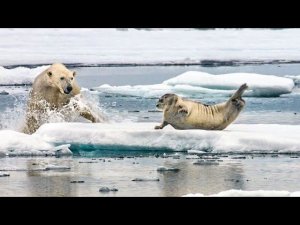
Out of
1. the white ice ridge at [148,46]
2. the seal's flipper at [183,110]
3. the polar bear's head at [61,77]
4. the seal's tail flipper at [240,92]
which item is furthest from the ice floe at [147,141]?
the white ice ridge at [148,46]

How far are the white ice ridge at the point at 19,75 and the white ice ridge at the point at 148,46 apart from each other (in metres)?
0.09

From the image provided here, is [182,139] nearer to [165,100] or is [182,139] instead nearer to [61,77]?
[165,100]

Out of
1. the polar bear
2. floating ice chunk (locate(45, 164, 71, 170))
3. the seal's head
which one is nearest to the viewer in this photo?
floating ice chunk (locate(45, 164, 71, 170))

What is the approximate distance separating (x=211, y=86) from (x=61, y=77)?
143 centimetres

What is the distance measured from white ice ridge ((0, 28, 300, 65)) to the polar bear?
143 millimetres

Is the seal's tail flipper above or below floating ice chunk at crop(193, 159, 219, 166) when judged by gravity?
above

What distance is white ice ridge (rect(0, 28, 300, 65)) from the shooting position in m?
Result: 10.4

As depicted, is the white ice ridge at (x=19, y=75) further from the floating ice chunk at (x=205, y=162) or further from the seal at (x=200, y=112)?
the floating ice chunk at (x=205, y=162)

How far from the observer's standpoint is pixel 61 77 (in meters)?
10.6

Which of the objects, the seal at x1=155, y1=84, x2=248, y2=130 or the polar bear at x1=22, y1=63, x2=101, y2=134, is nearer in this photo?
the seal at x1=155, y1=84, x2=248, y2=130

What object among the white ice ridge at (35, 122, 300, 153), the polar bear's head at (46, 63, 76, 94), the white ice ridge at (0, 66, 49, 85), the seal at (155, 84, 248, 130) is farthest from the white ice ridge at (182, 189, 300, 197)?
the white ice ridge at (0, 66, 49, 85)

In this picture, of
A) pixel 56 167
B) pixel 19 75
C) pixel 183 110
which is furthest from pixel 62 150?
pixel 183 110

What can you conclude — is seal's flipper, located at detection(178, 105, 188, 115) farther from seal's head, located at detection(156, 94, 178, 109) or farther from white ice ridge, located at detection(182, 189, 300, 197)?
white ice ridge, located at detection(182, 189, 300, 197)

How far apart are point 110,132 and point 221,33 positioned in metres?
1.41
